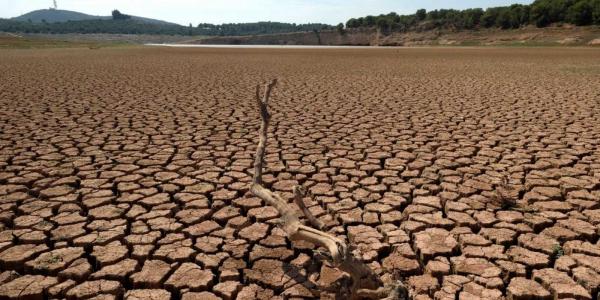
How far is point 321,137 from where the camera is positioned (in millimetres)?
5113

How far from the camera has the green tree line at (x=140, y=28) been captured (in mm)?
133000

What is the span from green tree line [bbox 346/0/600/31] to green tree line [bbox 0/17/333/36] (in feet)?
153

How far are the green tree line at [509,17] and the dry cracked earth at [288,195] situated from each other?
47.2 meters

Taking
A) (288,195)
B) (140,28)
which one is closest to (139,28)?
(140,28)

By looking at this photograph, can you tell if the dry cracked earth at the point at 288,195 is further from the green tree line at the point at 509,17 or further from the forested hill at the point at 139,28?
the forested hill at the point at 139,28

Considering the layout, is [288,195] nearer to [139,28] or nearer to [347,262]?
[347,262]

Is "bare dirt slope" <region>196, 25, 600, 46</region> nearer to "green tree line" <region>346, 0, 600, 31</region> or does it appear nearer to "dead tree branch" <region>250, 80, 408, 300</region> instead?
"green tree line" <region>346, 0, 600, 31</region>

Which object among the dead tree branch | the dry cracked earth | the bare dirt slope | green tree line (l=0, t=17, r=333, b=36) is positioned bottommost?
the dry cracked earth

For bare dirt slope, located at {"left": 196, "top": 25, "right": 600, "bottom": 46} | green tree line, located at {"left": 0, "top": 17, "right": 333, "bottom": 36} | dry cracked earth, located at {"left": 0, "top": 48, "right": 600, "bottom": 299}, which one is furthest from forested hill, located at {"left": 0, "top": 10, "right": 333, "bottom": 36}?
dry cracked earth, located at {"left": 0, "top": 48, "right": 600, "bottom": 299}

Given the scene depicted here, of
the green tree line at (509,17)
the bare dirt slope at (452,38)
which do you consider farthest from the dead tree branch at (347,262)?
the green tree line at (509,17)

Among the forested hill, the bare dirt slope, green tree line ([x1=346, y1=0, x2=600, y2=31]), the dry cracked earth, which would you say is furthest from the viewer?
the forested hill

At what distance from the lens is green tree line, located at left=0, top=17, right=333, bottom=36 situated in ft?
436

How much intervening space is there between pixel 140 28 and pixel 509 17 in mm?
127742

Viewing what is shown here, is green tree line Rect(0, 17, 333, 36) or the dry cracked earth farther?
green tree line Rect(0, 17, 333, 36)
